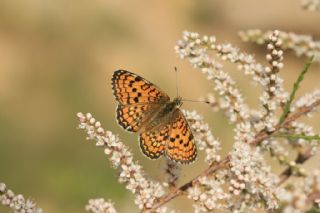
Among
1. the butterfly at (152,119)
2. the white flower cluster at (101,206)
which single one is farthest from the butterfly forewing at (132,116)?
the white flower cluster at (101,206)

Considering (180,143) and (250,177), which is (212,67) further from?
(250,177)

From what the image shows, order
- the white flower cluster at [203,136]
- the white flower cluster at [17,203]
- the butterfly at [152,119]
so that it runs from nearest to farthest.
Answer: the white flower cluster at [17,203], the white flower cluster at [203,136], the butterfly at [152,119]

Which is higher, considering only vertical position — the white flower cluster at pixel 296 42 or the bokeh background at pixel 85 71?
the bokeh background at pixel 85 71

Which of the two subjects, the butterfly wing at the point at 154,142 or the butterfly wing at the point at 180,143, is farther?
the butterfly wing at the point at 154,142

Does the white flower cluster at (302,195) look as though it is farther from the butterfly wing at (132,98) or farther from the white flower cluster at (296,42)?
the butterfly wing at (132,98)

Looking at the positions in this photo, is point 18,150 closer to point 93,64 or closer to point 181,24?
point 93,64

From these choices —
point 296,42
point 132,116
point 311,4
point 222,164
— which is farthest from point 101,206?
point 311,4

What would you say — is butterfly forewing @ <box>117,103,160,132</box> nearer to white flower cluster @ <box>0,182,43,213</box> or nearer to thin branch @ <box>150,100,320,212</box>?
thin branch @ <box>150,100,320,212</box>

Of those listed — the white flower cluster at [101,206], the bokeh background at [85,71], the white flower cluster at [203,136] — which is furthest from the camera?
the bokeh background at [85,71]
